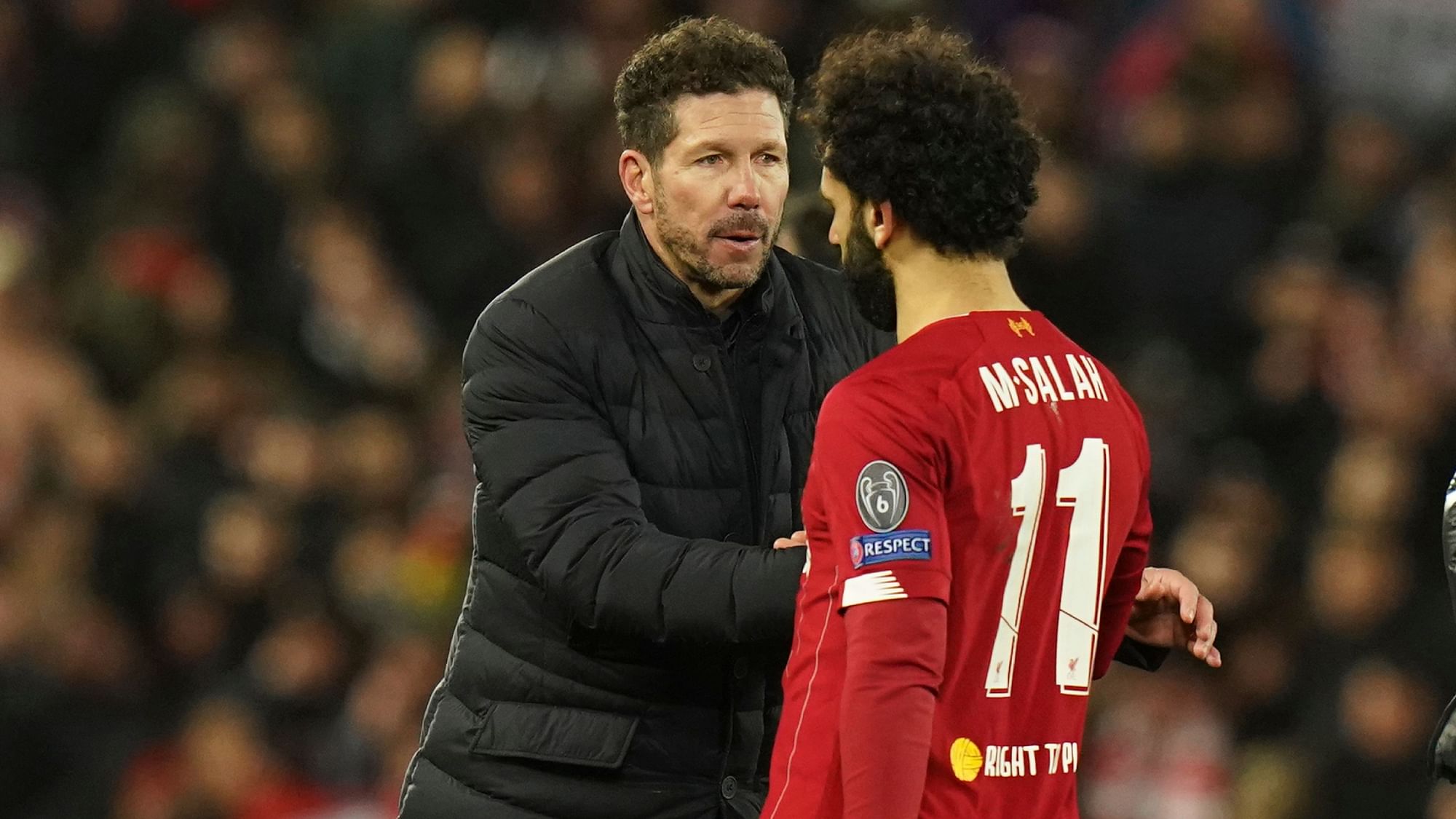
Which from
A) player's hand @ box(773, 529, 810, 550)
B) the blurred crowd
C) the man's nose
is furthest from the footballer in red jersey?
the blurred crowd

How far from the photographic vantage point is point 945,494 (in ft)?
8.16

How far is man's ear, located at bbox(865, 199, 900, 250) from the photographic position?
2613 millimetres

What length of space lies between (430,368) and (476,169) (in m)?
0.76

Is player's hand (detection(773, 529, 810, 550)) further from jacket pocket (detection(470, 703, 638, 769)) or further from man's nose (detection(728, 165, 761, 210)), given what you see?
man's nose (detection(728, 165, 761, 210))

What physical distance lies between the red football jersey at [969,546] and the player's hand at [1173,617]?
1.22 ft

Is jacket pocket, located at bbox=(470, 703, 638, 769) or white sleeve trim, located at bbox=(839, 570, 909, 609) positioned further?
jacket pocket, located at bbox=(470, 703, 638, 769)

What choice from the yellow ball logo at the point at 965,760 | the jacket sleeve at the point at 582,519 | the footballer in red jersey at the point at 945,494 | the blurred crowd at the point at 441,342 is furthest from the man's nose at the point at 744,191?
the blurred crowd at the point at 441,342

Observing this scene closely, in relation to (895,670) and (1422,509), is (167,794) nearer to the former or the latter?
(1422,509)

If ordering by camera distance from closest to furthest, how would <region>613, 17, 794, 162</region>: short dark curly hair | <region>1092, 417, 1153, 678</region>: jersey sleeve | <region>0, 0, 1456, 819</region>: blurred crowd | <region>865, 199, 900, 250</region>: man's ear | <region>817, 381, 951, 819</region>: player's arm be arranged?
1. <region>817, 381, 951, 819</region>: player's arm
2. <region>865, 199, 900, 250</region>: man's ear
3. <region>1092, 417, 1153, 678</region>: jersey sleeve
4. <region>613, 17, 794, 162</region>: short dark curly hair
5. <region>0, 0, 1456, 819</region>: blurred crowd

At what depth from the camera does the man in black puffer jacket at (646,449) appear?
3166mm

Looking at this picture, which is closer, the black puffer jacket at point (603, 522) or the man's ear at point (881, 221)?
the man's ear at point (881, 221)

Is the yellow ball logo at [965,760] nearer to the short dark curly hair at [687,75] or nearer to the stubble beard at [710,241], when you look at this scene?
the stubble beard at [710,241]

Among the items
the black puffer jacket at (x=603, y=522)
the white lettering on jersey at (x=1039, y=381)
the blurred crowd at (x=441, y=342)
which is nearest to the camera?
the white lettering on jersey at (x=1039, y=381)

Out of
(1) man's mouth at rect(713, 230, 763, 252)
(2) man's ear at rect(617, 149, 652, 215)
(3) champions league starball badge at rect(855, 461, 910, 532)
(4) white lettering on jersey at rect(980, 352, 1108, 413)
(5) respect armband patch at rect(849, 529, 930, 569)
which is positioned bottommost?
(5) respect armband patch at rect(849, 529, 930, 569)
